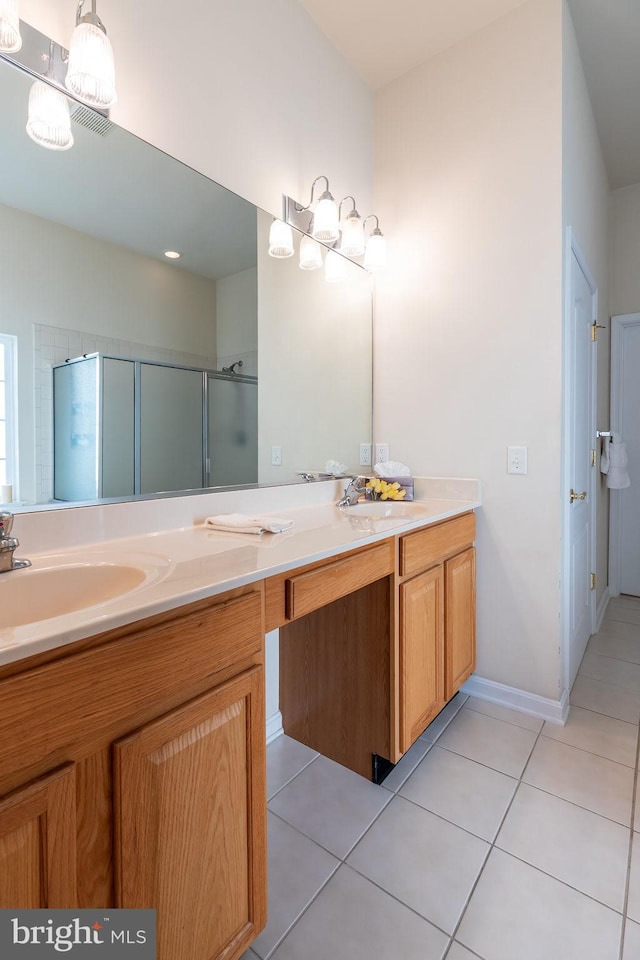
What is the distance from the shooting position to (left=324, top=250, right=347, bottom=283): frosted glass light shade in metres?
2.01

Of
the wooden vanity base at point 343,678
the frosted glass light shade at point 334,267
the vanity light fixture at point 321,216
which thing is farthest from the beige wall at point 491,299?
the wooden vanity base at point 343,678

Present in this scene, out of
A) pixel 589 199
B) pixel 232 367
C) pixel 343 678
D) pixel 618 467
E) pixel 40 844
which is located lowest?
pixel 343 678

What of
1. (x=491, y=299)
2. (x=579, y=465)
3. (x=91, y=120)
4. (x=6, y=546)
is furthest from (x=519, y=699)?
(x=91, y=120)

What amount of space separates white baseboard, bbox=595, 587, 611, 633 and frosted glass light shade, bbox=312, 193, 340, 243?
8.42 feet

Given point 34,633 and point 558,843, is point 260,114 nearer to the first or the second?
point 34,633

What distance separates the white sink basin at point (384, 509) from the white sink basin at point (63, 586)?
86cm

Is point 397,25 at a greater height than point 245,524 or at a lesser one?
greater

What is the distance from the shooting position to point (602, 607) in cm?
296

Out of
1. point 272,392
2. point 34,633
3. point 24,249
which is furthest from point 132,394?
point 34,633

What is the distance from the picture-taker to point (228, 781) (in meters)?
0.85

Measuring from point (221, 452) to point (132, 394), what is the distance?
0.34 m

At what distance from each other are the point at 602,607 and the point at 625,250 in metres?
2.38

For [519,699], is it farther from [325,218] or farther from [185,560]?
[325,218]

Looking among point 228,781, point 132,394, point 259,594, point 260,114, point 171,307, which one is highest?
point 260,114
